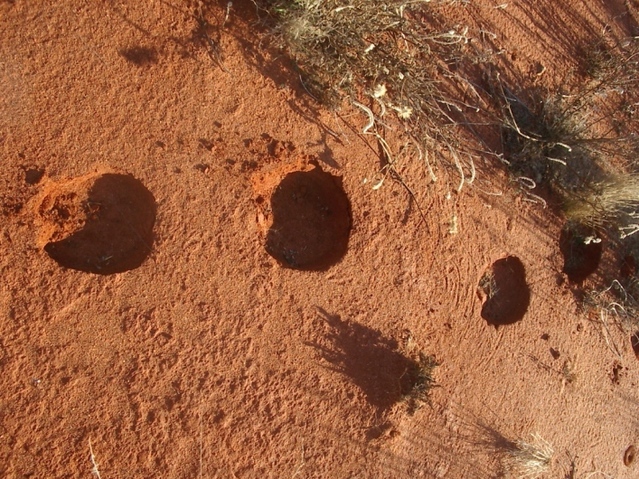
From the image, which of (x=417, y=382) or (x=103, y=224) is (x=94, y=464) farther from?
(x=417, y=382)

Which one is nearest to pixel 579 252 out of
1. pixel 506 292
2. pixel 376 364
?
pixel 506 292

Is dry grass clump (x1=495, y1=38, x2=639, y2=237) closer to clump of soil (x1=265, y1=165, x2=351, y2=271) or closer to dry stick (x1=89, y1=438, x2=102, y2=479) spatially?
clump of soil (x1=265, y1=165, x2=351, y2=271)

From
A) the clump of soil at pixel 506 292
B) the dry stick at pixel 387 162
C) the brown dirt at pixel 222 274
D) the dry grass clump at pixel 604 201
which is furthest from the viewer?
the dry grass clump at pixel 604 201

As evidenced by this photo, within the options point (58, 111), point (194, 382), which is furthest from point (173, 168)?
point (194, 382)

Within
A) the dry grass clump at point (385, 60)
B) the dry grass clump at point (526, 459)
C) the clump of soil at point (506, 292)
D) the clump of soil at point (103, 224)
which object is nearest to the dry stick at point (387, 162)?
the dry grass clump at point (385, 60)

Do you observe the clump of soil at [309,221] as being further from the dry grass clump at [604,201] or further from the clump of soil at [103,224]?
the dry grass clump at [604,201]

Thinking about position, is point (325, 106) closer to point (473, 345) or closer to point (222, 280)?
point (222, 280)
